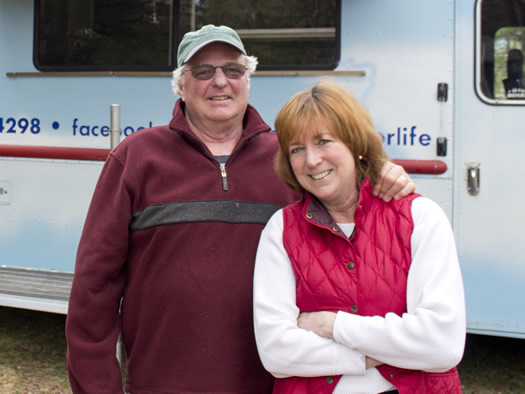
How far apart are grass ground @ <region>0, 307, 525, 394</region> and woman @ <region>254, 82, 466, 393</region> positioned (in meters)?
2.27

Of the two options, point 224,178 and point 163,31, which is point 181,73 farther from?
point 163,31

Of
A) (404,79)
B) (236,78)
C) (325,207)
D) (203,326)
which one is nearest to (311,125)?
(325,207)

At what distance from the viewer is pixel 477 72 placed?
10.7 feet

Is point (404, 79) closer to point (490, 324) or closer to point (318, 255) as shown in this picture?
point (490, 324)

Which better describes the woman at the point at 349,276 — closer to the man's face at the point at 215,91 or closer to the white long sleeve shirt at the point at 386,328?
the white long sleeve shirt at the point at 386,328

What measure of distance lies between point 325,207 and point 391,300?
1.04 feet

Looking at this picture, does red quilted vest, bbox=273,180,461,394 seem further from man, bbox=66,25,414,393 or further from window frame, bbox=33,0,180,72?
window frame, bbox=33,0,180,72

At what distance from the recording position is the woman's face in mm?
1556

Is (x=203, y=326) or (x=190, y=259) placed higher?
(x=190, y=259)

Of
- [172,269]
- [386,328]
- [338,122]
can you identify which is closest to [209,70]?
[338,122]

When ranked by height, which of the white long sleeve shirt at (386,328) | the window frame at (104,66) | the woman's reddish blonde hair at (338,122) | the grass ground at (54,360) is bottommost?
the grass ground at (54,360)

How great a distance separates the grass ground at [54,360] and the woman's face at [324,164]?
235cm

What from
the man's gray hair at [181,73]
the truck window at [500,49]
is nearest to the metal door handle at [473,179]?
the truck window at [500,49]

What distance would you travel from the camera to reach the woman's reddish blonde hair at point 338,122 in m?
1.54
